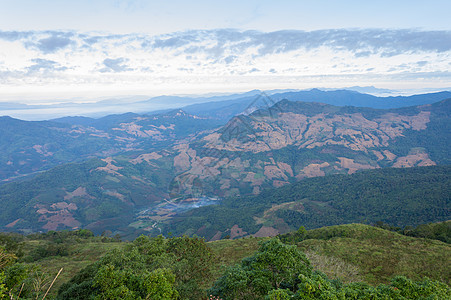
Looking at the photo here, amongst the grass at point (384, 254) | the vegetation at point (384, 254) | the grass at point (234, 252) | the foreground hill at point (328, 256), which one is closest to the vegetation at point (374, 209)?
the grass at point (234, 252)

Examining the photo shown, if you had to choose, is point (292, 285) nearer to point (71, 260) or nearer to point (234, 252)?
Result: point (234, 252)

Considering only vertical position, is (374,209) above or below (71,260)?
below

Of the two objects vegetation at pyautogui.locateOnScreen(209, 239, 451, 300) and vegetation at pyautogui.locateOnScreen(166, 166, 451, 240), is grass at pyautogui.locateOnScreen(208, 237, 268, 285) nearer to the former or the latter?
vegetation at pyautogui.locateOnScreen(209, 239, 451, 300)

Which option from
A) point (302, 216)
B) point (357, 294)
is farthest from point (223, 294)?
point (302, 216)

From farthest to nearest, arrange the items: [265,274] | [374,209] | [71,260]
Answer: [374,209] < [71,260] < [265,274]

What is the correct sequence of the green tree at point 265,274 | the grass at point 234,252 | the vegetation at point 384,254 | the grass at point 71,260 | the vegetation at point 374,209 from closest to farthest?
1. the green tree at point 265,274
2. the vegetation at point 384,254
3. the grass at point 71,260
4. the grass at point 234,252
5. the vegetation at point 374,209

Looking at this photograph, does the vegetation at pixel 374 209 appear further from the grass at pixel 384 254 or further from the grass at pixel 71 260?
the grass at pixel 71 260

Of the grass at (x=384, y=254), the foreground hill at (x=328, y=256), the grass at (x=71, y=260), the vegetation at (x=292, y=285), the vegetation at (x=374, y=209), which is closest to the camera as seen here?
the vegetation at (x=292, y=285)

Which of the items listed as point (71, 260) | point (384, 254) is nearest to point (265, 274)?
point (384, 254)

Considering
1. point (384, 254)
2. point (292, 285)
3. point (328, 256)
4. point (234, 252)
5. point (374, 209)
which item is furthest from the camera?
point (374, 209)

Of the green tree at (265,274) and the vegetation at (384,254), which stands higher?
the green tree at (265,274)

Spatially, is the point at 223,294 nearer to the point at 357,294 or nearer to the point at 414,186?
the point at 357,294
